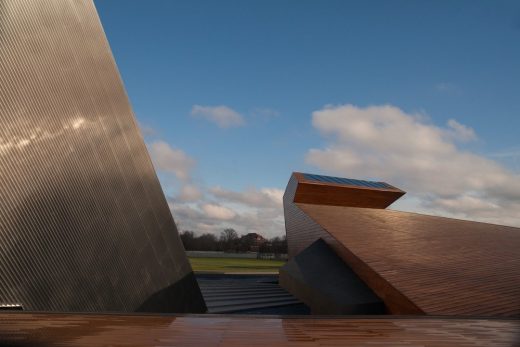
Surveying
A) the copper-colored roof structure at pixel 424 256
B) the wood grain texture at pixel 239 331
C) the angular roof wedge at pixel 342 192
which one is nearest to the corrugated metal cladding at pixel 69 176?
the wood grain texture at pixel 239 331

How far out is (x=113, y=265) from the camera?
7367 millimetres

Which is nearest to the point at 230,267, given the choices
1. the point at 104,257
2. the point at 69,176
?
the point at 104,257

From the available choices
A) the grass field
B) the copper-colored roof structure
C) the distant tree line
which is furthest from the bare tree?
the copper-colored roof structure

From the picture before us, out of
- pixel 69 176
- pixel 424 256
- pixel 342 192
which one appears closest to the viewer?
pixel 69 176

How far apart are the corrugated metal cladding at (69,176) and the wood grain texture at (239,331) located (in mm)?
808

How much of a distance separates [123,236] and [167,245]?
2351 millimetres

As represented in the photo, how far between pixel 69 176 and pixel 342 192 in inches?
778

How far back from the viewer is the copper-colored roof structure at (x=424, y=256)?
870 cm

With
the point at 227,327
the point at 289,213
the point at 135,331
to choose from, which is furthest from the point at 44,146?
the point at 289,213

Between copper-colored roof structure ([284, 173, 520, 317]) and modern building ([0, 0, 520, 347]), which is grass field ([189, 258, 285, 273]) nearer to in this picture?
copper-colored roof structure ([284, 173, 520, 317])

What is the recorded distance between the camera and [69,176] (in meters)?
6.65

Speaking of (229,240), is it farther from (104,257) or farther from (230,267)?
(104,257)

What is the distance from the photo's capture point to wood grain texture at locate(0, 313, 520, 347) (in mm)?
4426

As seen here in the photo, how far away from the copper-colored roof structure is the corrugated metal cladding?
6.24 metres
